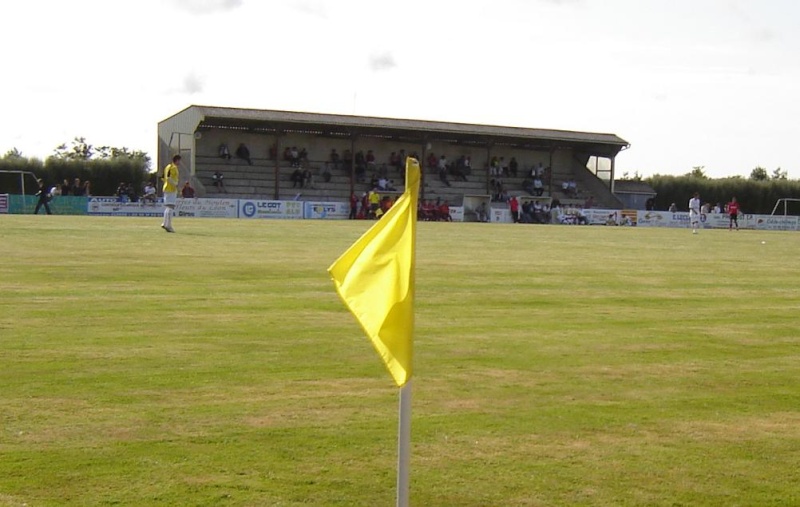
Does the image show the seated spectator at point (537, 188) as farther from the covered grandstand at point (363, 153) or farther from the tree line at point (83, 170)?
the tree line at point (83, 170)

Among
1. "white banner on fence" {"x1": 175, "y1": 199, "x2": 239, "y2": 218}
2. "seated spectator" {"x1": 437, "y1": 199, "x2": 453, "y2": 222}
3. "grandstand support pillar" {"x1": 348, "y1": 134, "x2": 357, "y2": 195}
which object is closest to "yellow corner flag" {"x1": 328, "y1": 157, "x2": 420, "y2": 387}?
"white banner on fence" {"x1": 175, "y1": 199, "x2": 239, "y2": 218}

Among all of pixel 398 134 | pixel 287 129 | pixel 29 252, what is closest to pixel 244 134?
pixel 287 129

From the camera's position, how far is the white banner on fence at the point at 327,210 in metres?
59.5

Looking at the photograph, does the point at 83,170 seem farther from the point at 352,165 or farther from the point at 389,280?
the point at 389,280

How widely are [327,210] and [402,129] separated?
10.8 metres

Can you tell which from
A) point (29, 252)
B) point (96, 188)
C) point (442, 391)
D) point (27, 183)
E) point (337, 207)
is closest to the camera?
point (442, 391)

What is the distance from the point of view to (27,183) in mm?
66250

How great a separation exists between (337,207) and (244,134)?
33.2 ft

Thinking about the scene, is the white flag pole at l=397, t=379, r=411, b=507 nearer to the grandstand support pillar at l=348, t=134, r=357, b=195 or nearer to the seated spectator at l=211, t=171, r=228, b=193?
the grandstand support pillar at l=348, t=134, r=357, b=195

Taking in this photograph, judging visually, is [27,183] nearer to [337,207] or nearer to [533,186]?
[337,207]

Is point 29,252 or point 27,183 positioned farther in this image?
point 27,183

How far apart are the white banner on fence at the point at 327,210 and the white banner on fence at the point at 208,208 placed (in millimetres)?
4271

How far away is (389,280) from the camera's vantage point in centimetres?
527

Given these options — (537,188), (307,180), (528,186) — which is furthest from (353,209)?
(537,188)
